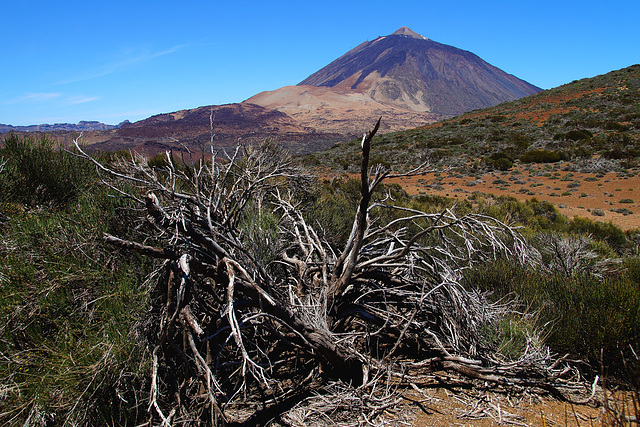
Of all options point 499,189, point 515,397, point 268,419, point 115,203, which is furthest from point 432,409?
point 499,189

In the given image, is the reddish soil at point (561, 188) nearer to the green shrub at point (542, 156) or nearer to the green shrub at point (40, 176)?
the green shrub at point (542, 156)

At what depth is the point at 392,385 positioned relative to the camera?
7.86ft

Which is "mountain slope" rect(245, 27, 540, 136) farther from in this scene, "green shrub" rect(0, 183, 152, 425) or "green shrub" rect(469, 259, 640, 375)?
"green shrub" rect(0, 183, 152, 425)

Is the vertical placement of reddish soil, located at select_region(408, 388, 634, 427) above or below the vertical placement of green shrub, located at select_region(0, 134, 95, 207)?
below

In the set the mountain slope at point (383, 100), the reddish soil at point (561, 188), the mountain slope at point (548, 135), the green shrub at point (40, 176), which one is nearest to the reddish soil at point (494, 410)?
the green shrub at point (40, 176)

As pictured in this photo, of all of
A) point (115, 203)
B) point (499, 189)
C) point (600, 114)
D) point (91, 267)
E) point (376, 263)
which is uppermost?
point (600, 114)

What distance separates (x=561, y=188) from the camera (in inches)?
581

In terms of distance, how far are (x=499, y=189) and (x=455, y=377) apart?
15138 mm

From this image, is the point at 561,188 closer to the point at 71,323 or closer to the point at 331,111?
the point at 71,323

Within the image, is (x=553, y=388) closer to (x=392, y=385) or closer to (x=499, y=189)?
(x=392, y=385)

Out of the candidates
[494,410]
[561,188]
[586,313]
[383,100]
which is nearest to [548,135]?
[561,188]

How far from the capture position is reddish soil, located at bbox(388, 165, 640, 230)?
1152cm

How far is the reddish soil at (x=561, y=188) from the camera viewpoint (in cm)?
1152

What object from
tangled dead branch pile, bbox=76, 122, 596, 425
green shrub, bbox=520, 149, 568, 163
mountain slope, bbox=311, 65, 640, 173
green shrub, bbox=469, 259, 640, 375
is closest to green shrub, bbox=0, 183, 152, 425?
tangled dead branch pile, bbox=76, 122, 596, 425
